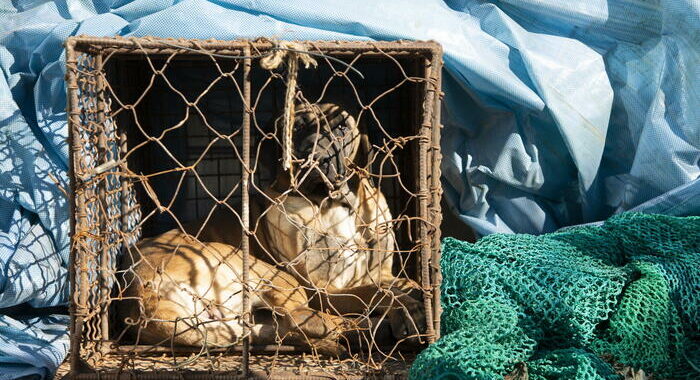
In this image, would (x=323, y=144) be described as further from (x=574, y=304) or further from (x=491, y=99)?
(x=574, y=304)

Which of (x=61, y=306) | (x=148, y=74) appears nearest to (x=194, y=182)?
(x=148, y=74)

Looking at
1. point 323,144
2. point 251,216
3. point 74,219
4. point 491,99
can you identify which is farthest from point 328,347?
point 491,99

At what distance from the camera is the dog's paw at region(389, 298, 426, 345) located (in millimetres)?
3295

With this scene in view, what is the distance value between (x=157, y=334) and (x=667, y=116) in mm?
2403

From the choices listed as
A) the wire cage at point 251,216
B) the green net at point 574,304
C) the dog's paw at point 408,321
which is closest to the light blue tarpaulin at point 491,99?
the wire cage at point 251,216

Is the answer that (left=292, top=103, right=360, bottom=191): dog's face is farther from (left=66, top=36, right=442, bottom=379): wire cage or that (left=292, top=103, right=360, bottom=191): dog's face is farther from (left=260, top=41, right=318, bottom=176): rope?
(left=260, top=41, right=318, bottom=176): rope

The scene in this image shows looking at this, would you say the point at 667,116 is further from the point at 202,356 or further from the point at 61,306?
the point at 61,306

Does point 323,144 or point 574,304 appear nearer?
point 574,304

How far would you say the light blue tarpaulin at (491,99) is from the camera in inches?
147

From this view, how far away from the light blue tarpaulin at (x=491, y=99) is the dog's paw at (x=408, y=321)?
2.52 feet

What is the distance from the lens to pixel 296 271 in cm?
338

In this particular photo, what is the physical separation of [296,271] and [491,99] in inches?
48.2

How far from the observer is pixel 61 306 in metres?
3.96

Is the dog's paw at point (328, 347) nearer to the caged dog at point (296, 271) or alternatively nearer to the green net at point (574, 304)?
the caged dog at point (296, 271)
